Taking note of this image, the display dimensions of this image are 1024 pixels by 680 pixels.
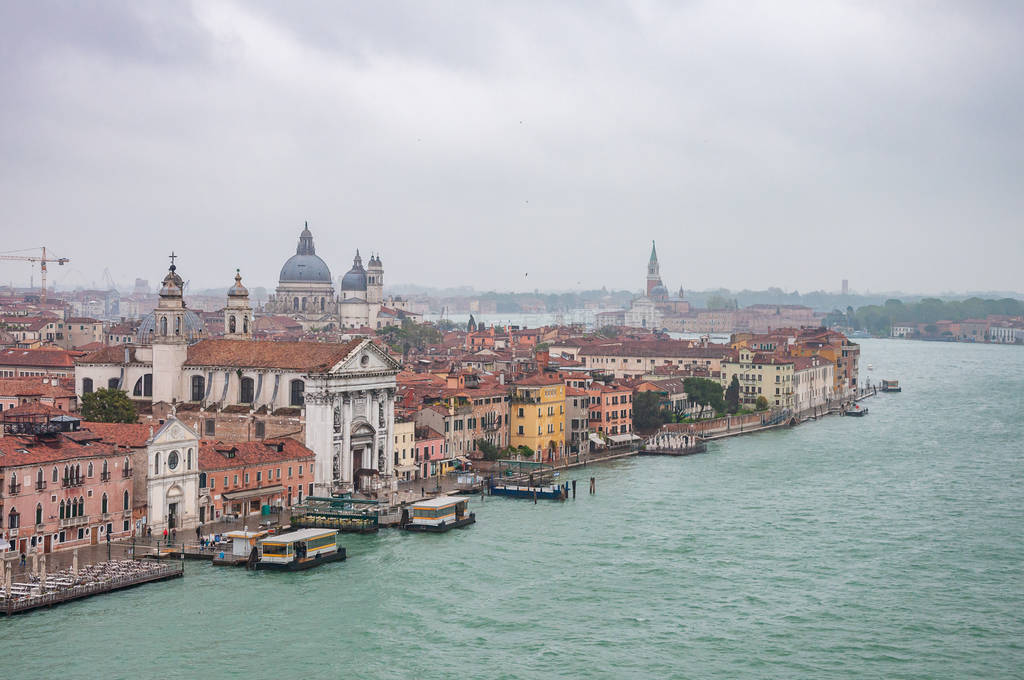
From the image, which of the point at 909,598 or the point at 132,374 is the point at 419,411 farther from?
the point at 909,598

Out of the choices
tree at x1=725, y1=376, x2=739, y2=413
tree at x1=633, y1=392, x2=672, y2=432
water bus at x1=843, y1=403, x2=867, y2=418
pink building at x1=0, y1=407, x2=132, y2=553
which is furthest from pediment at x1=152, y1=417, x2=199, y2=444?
water bus at x1=843, y1=403, x2=867, y2=418

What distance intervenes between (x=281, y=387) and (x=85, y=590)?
13.2 metres

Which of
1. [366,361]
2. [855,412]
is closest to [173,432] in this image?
[366,361]

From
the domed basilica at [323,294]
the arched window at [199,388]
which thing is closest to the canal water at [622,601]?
the arched window at [199,388]

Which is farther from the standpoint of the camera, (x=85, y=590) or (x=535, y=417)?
(x=535, y=417)

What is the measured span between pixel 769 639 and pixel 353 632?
24.3 feet

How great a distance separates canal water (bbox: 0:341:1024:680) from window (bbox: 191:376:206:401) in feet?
28.4

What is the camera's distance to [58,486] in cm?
2700

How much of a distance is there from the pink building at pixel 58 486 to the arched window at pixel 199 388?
874 centimetres

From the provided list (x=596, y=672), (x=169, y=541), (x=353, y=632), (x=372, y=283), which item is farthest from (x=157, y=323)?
(x=372, y=283)

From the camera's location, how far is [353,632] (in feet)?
77.0

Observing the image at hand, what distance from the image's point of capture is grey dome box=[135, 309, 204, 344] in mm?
40062

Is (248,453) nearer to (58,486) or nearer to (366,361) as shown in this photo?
(366,361)

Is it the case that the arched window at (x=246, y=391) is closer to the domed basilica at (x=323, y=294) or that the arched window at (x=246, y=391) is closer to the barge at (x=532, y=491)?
the barge at (x=532, y=491)
